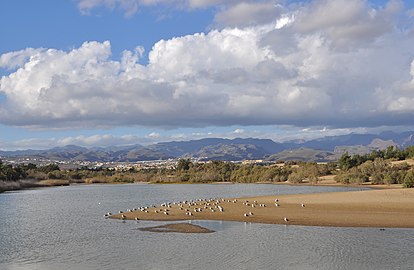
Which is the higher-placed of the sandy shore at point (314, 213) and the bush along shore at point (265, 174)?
the bush along shore at point (265, 174)

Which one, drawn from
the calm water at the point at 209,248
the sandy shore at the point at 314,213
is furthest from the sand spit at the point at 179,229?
→ the sandy shore at the point at 314,213

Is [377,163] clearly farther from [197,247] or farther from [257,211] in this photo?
[197,247]

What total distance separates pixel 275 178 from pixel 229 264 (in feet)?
397

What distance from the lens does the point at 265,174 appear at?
493 feet

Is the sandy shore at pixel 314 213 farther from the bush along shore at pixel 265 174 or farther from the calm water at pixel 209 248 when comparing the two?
the bush along shore at pixel 265 174

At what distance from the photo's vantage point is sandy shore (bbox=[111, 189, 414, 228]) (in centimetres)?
4275

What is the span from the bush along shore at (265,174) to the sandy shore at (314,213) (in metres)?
36.3

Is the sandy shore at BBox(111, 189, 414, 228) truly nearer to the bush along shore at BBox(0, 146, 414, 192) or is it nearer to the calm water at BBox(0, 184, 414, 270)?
the calm water at BBox(0, 184, 414, 270)

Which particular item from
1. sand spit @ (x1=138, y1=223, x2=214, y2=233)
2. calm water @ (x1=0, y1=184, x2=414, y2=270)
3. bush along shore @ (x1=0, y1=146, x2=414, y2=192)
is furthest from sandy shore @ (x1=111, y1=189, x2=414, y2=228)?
bush along shore @ (x1=0, y1=146, x2=414, y2=192)

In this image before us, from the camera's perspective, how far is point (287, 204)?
58.0m

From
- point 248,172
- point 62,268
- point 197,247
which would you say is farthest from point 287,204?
point 248,172

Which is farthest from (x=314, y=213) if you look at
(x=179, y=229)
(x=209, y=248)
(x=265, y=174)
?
(x=265, y=174)

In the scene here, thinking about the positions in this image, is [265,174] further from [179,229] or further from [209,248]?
[209,248]

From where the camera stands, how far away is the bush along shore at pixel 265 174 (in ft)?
391
